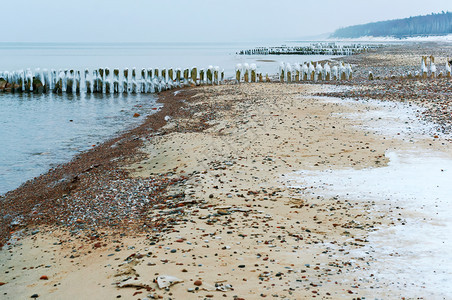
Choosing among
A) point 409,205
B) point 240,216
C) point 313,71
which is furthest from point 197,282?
point 313,71

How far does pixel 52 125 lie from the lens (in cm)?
2127

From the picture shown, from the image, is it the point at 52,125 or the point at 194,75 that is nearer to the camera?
the point at 52,125

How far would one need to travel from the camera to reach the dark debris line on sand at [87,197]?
7953 mm

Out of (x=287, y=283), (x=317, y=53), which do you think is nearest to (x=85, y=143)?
(x=287, y=283)

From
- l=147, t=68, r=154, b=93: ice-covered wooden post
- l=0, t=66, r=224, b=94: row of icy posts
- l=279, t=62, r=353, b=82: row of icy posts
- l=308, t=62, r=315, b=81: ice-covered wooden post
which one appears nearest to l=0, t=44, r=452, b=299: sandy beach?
l=279, t=62, r=353, b=82: row of icy posts

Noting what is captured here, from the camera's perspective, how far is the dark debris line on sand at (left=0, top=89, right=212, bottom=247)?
26.1ft

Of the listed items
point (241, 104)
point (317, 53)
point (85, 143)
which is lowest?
point (85, 143)

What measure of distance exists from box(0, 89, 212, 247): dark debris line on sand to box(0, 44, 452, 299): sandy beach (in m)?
0.04

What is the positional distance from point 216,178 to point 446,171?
4837mm

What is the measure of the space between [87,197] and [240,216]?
3690 millimetres

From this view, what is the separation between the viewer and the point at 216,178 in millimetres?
9328

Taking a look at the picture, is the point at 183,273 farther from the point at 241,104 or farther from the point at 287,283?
the point at 241,104

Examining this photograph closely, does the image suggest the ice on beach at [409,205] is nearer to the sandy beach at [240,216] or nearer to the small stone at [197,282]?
the sandy beach at [240,216]

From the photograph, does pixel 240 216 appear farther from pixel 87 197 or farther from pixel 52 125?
pixel 52 125
